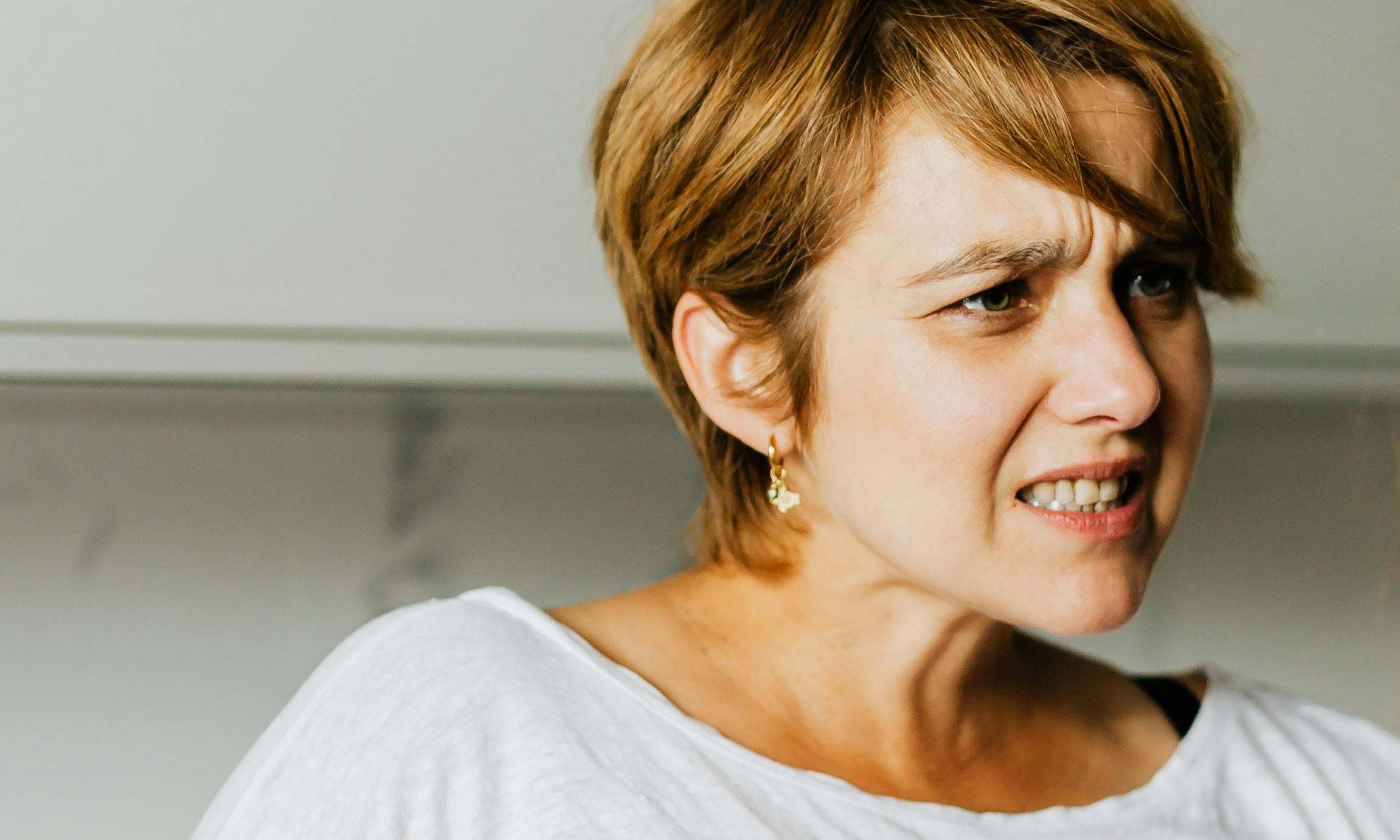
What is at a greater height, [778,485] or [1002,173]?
[1002,173]

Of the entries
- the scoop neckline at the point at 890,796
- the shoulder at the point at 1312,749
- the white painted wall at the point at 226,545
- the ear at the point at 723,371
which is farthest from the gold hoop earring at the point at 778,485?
the white painted wall at the point at 226,545

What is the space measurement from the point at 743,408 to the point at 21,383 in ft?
2.15

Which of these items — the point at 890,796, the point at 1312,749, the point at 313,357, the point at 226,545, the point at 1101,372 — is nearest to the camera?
Result: the point at 1101,372

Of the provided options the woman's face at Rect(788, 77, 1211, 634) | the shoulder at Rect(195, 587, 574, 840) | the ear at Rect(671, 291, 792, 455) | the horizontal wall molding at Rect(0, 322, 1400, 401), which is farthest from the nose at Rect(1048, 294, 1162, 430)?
the horizontal wall molding at Rect(0, 322, 1400, 401)

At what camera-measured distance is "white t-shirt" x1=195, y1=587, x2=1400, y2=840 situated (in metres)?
0.83

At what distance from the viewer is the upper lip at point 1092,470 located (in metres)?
0.82

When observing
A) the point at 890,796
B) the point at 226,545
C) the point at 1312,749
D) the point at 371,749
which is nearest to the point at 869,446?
the point at 890,796

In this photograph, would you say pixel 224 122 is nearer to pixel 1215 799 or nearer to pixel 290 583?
pixel 290 583

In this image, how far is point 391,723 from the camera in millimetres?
865

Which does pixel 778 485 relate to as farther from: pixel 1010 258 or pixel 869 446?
pixel 1010 258

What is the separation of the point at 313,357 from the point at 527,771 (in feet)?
1.62

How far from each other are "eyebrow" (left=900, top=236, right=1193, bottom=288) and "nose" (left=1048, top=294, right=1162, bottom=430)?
34 millimetres

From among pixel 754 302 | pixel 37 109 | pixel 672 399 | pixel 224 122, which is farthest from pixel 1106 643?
pixel 37 109

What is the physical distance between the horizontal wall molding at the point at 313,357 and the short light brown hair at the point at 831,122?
27cm
